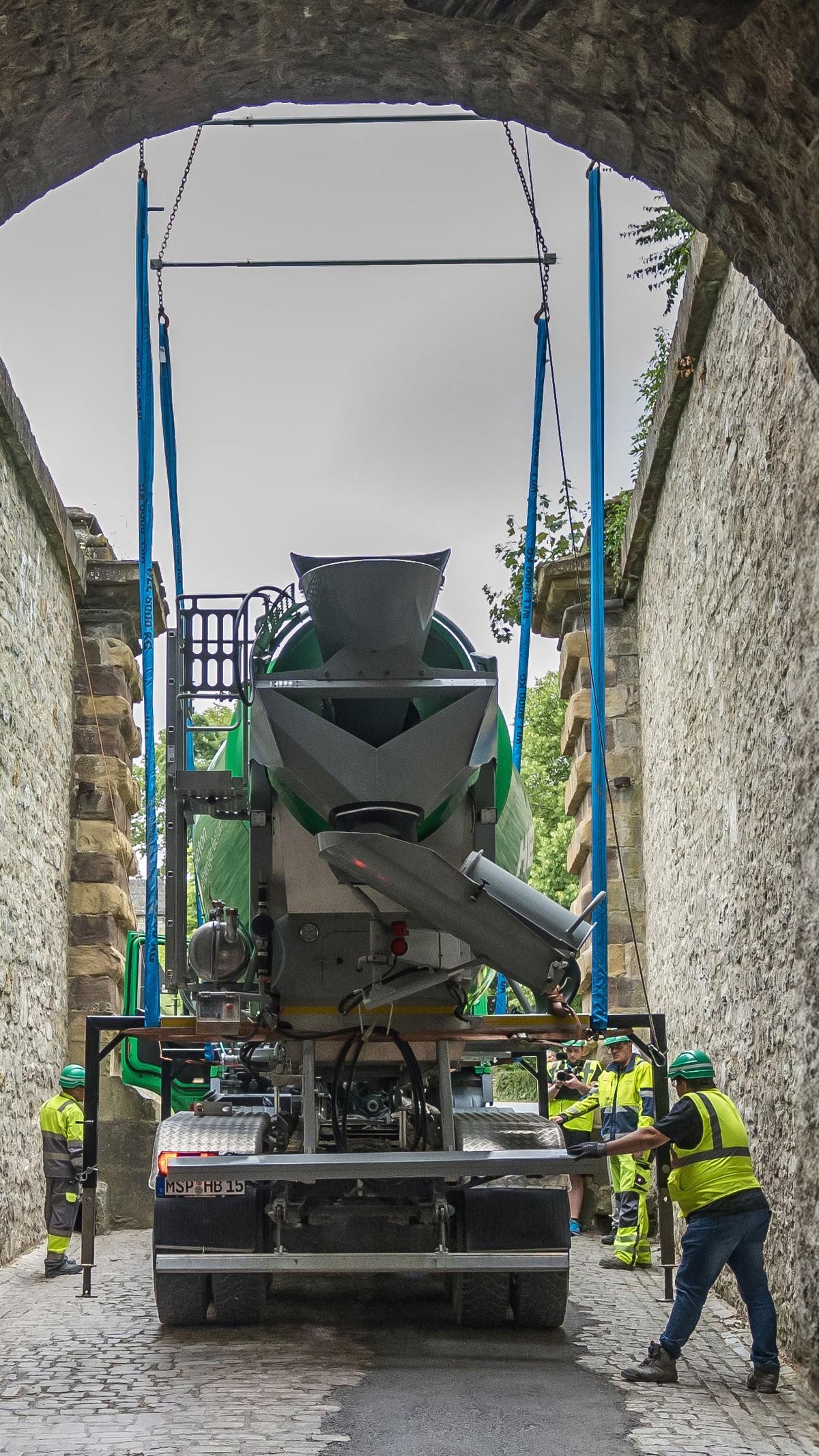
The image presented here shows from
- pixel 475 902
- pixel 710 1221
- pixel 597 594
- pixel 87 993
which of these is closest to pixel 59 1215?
pixel 87 993

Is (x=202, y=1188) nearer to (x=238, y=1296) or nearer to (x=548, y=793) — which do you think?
(x=238, y=1296)

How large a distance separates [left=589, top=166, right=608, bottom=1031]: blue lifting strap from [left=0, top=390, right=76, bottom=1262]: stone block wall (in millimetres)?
4168

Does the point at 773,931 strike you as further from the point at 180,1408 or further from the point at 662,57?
the point at 662,57

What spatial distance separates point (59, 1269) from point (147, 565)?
5.05 m

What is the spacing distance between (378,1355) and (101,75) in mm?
4912

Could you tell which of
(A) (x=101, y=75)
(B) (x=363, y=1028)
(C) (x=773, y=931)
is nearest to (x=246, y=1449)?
(B) (x=363, y=1028)

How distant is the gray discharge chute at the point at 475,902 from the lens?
18.7 ft

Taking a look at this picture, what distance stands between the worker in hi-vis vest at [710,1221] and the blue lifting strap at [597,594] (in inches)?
30.9

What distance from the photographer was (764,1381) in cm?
550

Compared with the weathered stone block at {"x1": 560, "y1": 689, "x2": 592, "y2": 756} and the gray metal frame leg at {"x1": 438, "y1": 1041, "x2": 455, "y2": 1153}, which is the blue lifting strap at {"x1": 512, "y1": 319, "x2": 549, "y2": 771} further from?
the weathered stone block at {"x1": 560, "y1": 689, "x2": 592, "y2": 756}

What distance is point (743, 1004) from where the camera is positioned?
7.50 m

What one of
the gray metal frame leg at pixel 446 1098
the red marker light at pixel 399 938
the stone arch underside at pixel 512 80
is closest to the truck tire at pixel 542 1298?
the gray metal frame leg at pixel 446 1098

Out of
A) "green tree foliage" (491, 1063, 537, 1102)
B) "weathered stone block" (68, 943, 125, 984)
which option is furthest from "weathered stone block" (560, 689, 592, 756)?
"green tree foliage" (491, 1063, 537, 1102)

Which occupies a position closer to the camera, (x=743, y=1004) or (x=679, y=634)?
(x=743, y=1004)
